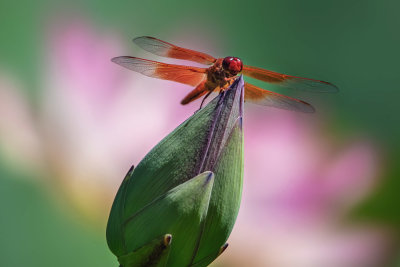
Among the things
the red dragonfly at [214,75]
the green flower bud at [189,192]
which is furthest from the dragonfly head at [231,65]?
Answer: the green flower bud at [189,192]

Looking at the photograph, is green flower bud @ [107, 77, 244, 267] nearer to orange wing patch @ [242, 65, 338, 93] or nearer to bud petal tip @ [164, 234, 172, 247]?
bud petal tip @ [164, 234, 172, 247]

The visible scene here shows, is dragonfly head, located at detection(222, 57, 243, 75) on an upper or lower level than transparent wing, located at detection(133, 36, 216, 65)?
lower

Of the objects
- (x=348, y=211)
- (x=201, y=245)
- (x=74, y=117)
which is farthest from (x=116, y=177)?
(x=201, y=245)

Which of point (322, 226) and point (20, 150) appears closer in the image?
point (20, 150)

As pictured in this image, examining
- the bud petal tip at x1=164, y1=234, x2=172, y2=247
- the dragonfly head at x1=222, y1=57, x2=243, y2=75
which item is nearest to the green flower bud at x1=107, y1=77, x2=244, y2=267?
the bud petal tip at x1=164, y1=234, x2=172, y2=247

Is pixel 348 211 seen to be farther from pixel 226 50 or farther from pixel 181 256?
pixel 181 256

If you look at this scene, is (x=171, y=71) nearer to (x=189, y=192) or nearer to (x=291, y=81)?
(x=291, y=81)

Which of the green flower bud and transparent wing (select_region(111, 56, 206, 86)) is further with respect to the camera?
transparent wing (select_region(111, 56, 206, 86))

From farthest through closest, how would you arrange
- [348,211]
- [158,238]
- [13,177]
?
[348,211] → [13,177] → [158,238]
